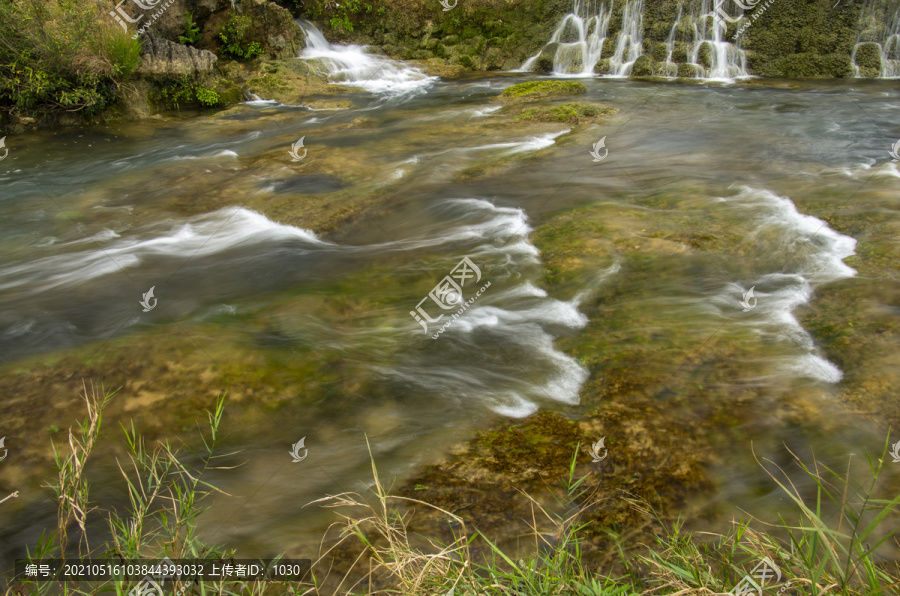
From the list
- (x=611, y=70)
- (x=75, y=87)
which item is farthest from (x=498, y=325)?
(x=611, y=70)

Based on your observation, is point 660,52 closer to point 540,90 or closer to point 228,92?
point 540,90

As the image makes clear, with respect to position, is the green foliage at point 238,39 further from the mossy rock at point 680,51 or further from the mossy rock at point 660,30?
the mossy rock at point 680,51

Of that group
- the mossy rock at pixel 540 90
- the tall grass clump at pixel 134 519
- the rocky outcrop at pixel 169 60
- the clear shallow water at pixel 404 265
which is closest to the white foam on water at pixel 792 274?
the clear shallow water at pixel 404 265

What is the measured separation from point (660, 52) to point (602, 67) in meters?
1.69

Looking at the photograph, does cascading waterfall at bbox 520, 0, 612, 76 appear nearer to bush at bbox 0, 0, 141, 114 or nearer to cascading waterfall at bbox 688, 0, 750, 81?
cascading waterfall at bbox 688, 0, 750, 81

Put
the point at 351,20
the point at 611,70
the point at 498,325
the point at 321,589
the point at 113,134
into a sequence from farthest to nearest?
the point at 351,20 < the point at 611,70 < the point at 113,134 < the point at 498,325 < the point at 321,589

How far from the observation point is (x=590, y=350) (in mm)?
4852

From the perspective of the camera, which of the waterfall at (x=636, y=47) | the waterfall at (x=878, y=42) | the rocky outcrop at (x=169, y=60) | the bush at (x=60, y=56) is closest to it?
the bush at (x=60, y=56)

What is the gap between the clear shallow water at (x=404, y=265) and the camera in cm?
418

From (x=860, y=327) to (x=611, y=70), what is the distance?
14.2 m

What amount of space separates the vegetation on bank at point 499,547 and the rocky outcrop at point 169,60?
1222cm

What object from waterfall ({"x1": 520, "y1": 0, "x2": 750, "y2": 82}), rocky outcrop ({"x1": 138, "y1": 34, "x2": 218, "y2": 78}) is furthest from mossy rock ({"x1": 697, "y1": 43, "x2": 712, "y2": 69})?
rocky outcrop ({"x1": 138, "y1": 34, "x2": 218, "y2": 78})

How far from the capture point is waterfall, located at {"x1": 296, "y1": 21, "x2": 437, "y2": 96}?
16.5 meters

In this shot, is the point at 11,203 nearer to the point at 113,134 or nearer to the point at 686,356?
the point at 113,134
